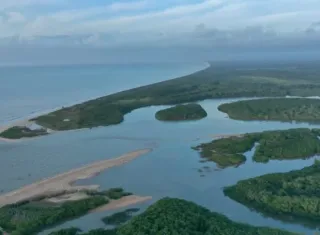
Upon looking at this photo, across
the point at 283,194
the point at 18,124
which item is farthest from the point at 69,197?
the point at 18,124

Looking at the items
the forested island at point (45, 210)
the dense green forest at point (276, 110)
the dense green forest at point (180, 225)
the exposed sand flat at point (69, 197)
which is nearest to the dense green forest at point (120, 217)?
the forested island at point (45, 210)

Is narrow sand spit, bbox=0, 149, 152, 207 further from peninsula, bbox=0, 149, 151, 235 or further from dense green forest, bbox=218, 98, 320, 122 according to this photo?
dense green forest, bbox=218, 98, 320, 122

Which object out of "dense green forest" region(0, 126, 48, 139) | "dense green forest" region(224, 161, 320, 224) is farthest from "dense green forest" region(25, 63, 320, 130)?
"dense green forest" region(224, 161, 320, 224)

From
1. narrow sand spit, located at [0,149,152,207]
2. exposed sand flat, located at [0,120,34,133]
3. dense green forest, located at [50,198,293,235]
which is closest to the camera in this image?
dense green forest, located at [50,198,293,235]

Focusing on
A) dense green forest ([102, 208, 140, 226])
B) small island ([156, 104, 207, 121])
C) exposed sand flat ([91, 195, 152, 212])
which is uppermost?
small island ([156, 104, 207, 121])

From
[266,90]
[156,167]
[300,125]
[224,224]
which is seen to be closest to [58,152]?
[156,167]

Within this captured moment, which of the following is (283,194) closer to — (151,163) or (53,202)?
(151,163)
